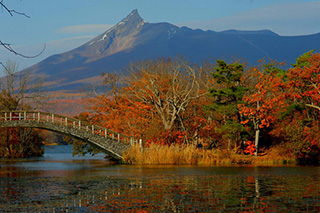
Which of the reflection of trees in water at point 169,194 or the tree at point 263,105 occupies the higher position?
the tree at point 263,105

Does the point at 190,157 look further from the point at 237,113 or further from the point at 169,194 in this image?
the point at 169,194

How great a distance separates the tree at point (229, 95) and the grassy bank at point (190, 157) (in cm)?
209

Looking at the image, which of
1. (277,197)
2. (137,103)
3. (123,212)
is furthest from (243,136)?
(123,212)

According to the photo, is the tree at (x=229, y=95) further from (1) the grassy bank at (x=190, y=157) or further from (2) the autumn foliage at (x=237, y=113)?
(1) the grassy bank at (x=190, y=157)

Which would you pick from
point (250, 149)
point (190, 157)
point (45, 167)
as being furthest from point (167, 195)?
point (250, 149)

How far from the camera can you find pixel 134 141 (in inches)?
1909

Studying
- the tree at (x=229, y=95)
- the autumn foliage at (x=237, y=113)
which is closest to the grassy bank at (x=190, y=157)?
the autumn foliage at (x=237, y=113)

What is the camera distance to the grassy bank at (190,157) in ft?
139

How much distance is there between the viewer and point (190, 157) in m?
42.6

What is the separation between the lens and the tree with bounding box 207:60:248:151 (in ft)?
149

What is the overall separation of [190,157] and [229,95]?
7.80 m

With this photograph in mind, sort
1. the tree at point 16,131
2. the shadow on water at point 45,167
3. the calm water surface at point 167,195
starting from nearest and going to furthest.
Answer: the calm water surface at point 167,195 → the shadow on water at point 45,167 → the tree at point 16,131

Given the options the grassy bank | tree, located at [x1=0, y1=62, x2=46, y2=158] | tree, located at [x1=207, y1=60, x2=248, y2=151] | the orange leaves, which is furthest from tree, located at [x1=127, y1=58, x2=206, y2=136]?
tree, located at [x1=0, y1=62, x2=46, y2=158]

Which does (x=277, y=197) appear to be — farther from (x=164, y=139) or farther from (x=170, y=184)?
(x=164, y=139)
